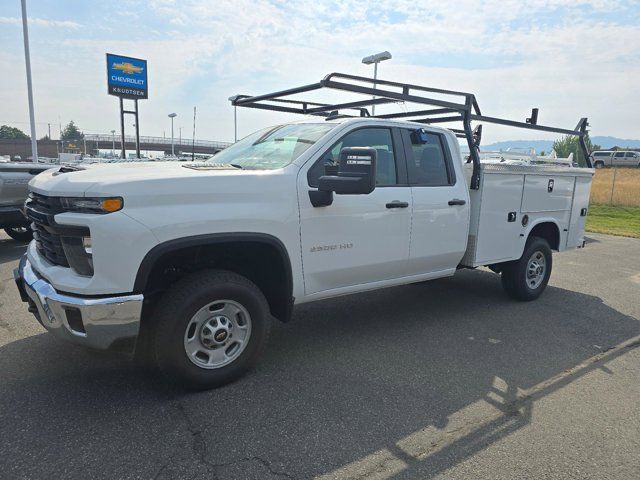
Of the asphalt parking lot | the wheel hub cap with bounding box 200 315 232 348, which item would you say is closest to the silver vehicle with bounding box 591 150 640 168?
the asphalt parking lot

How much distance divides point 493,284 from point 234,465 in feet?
17.3

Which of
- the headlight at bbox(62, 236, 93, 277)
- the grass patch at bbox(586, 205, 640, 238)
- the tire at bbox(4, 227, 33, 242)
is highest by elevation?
the headlight at bbox(62, 236, 93, 277)

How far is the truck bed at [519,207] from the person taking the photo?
5.15m

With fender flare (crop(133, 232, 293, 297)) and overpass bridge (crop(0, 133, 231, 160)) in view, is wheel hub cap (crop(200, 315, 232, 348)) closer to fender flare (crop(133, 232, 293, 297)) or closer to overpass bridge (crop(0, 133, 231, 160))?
fender flare (crop(133, 232, 293, 297))

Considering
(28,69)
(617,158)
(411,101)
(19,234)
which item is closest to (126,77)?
(28,69)

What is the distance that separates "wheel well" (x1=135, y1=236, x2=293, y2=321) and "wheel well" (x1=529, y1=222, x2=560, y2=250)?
3.83m

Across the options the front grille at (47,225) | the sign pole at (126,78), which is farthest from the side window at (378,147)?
the sign pole at (126,78)

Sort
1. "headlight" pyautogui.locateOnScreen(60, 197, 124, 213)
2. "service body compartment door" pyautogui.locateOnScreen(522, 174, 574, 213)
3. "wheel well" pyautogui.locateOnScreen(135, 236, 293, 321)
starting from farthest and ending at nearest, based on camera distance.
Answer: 1. "service body compartment door" pyautogui.locateOnScreen(522, 174, 574, 213)
2. "wheel well" pyautogui.locateOnScreen(135, 236, 293, 321)
3. "headlight" pyautogui.locateOnScreen(60, 197, 124, 213)

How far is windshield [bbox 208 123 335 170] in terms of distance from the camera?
3.91m

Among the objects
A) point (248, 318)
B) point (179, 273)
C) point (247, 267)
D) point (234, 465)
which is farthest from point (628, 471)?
point (179, 273)

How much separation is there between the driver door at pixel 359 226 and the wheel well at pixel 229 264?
0.22 metres

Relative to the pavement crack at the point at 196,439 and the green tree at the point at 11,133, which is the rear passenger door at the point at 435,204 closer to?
the pavement crack at the point at 196,439

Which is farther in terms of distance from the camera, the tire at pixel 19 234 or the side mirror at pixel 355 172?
the tire at pixel 19 234

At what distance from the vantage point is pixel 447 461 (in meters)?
2.73
